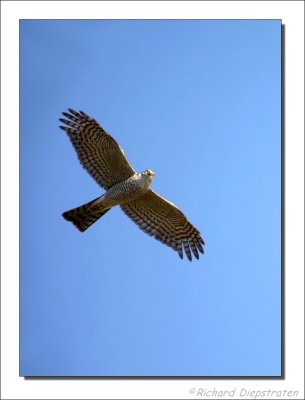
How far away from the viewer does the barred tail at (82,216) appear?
9.85m

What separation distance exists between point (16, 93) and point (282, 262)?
3.74 m

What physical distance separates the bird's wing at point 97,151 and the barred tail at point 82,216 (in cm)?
46

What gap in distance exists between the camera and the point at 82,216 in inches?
389

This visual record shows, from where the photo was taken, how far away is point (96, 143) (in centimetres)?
986

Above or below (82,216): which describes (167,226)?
below

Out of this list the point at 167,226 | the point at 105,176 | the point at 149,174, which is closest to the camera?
the point at 149,174

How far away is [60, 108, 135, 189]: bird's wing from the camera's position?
974 centimetres

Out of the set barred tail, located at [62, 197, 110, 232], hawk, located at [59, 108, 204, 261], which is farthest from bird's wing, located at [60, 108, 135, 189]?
barred tail, located at [62, 197, 110, 232]

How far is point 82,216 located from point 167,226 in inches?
63.1

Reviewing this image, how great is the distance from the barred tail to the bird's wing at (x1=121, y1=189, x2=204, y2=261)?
0.83 m

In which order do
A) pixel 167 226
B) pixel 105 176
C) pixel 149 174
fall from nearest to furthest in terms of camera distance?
pixel 149 174
pixel 105 176
pixel 167 226

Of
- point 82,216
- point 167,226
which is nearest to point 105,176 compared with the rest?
point 82,216

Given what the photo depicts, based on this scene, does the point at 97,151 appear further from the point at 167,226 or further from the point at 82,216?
the point at 167,226

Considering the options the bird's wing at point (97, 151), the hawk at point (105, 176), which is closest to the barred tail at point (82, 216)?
the hawk at point (105, 176)
